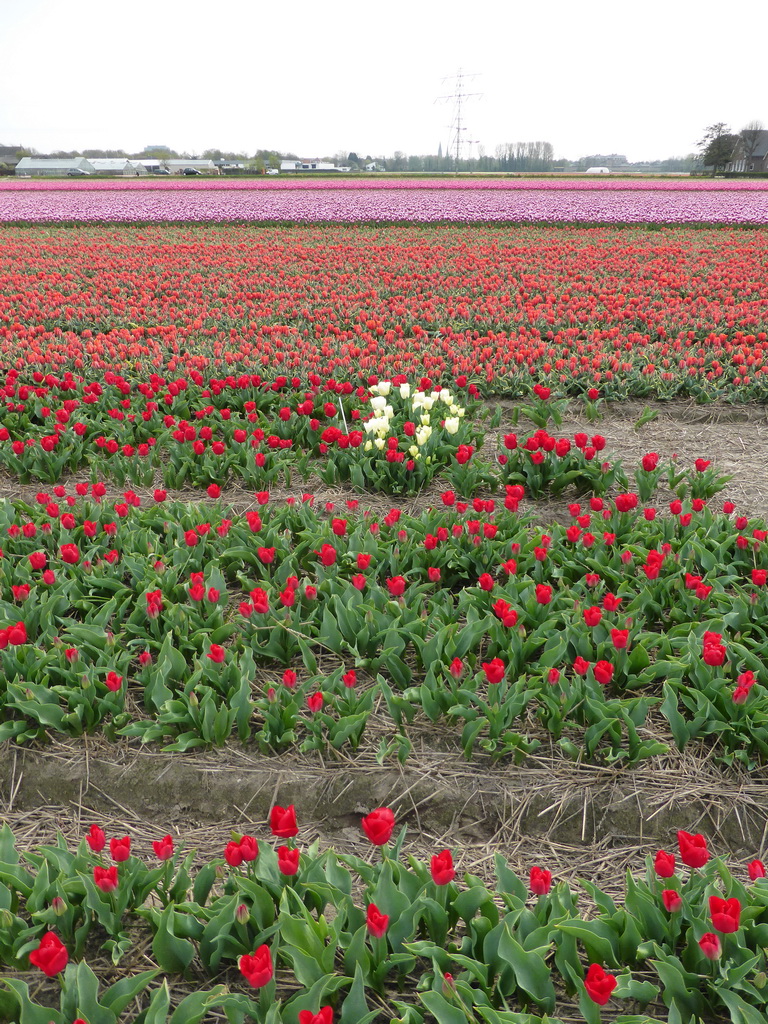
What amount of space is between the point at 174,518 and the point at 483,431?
7.86ft

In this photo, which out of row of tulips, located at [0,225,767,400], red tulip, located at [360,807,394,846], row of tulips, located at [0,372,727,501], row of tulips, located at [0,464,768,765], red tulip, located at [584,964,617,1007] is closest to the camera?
red tulip, located at [584,964,617,1007]

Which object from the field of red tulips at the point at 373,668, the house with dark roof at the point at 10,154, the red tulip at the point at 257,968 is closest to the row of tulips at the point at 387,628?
the field of red tulips at the point at 373,668

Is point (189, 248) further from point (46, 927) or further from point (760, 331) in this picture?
point (46, 927)

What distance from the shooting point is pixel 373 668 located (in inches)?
117

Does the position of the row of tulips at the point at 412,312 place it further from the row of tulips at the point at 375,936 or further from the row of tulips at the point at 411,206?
the row of tulips at the point at 411,206

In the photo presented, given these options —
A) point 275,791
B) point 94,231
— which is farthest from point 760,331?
point 94,231

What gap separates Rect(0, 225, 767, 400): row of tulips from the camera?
6535 mm

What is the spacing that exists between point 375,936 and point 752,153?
90494mm

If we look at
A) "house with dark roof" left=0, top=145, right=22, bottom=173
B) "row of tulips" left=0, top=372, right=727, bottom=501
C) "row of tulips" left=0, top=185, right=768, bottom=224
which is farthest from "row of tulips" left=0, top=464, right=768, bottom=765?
"house with dark roof" left=0, top=145, right=22, bottom=173

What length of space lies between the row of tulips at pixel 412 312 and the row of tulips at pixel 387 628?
2.73 metres

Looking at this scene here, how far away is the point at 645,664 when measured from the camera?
283 centimetres

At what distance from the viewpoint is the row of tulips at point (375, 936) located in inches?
67.8

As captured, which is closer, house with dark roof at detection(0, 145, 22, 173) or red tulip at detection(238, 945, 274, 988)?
red tulip at detection(238, 945, 274, 988)

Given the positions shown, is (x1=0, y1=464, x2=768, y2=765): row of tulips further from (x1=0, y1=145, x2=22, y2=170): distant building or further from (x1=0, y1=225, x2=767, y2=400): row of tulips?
(x1=0, y1=145, x2=22, y2=170): distant building
